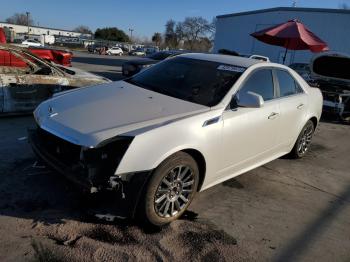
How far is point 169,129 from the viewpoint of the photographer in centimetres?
350

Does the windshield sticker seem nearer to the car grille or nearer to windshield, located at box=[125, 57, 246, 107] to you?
windshield, located at box=[125, 57, 246, 107]

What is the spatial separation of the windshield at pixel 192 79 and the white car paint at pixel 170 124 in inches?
4.6

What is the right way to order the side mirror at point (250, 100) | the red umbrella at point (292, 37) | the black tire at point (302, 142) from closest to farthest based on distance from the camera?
the side mirror at point (250, 100) → the black tire at point (302, 142) → the red umbrella at point (292, 37)

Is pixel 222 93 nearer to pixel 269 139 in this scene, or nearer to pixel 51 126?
pixel 269 139

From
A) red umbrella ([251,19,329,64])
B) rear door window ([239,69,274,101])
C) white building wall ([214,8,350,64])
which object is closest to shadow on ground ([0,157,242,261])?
rear door window ([239,69,274,101])

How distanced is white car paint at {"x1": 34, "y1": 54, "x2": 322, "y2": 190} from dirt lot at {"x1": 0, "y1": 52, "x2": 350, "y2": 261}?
40 centimetres

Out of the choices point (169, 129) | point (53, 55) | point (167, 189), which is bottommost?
point (167, 189)

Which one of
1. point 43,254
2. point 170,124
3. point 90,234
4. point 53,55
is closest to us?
point 43,254

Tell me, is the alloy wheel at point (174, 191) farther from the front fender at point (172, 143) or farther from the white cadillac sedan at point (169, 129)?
the front fender at point (172, 143)

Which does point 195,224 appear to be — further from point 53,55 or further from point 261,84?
point 53,55

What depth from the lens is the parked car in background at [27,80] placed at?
22.5ft

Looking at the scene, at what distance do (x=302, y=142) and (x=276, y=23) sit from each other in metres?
27.7

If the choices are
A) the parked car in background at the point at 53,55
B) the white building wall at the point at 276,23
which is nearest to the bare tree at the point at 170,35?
the white building wall at the point at 276,23

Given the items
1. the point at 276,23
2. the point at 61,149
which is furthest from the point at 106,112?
the point at 276,23
